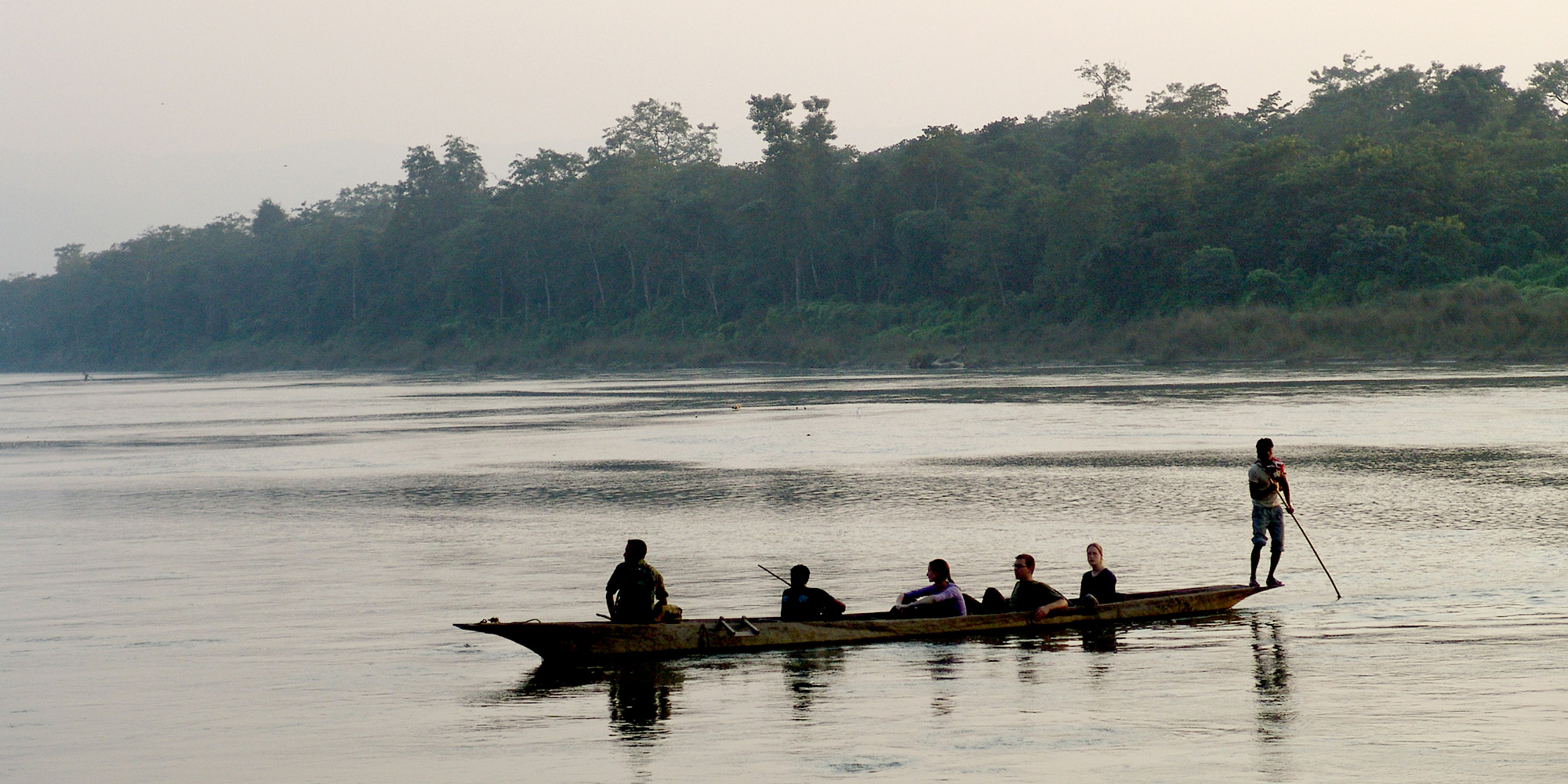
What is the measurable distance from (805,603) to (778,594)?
3.84m

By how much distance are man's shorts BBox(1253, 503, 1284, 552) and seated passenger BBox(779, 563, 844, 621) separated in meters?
5.35

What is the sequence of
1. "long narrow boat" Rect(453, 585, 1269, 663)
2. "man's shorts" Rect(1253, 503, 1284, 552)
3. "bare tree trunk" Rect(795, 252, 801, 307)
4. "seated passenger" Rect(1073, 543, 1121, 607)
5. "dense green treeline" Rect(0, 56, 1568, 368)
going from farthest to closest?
"bare tree trunk" Rect(795, 252, 801, 307)
"dense green treeline" Rect(0, 56, 1568, 368)
"man's shorts" Rect(1253, 503, 1284, 552)
"seated passenger" Rect(1073, 543, 1121, 607)
"long narrow boat" Rect(453, 585, 1269, 663)

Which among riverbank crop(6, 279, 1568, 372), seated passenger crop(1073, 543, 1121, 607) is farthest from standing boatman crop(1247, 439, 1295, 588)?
riverbank crop(6, 279, 1568, 372)

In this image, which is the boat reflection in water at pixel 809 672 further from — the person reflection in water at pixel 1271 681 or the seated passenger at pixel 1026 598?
the person reflection in water at pixel 1271 681

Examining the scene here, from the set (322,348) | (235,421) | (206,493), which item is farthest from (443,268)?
(206,493)

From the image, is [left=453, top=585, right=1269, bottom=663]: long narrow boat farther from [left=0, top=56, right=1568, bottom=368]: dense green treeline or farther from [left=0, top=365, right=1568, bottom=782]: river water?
[left=0, top=56, right=1568, bottom=368]: dense green treeline

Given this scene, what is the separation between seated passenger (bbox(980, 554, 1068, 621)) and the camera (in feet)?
50.5

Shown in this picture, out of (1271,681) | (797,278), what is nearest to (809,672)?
(1271,681)

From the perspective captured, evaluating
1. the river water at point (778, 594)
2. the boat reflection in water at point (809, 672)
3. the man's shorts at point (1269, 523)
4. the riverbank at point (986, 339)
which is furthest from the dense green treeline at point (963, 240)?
the boat reflection in water at point (809, 672)

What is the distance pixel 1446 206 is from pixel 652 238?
63353 millimetres

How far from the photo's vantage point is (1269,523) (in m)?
17.6

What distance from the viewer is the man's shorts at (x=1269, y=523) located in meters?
17.5

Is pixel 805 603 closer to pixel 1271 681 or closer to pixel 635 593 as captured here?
pixel 635 593

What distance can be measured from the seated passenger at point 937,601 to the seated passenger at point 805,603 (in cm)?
62
